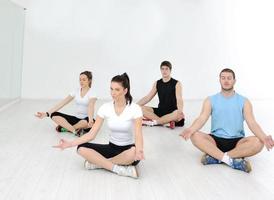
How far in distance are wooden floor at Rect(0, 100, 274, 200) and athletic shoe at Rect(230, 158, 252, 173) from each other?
2.1 inches

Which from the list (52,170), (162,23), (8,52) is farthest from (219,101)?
(162,23)

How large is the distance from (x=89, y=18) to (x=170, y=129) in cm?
407

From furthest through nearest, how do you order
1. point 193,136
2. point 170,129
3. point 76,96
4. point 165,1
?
point 165,1, point 170,129, point 76,96, point 193,136

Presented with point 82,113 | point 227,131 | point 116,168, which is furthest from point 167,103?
point 116,168

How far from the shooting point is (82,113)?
4402 millimetres

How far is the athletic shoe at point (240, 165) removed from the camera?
3024 mm

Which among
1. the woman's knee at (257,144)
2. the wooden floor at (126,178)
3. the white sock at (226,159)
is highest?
the woman's knee at (257,144)

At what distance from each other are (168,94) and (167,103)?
15cm

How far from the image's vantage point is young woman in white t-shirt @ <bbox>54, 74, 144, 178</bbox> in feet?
9.11

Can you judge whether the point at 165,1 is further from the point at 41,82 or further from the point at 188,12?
the point at 41,82

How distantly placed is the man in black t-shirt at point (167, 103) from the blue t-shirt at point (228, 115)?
161cm

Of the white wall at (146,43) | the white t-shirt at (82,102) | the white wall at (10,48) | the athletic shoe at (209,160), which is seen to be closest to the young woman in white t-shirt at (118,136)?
the athletic shoe at (209,160)

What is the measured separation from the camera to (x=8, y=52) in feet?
21.1

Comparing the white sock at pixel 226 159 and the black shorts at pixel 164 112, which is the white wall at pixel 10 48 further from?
the white sock at pixel 226 159
